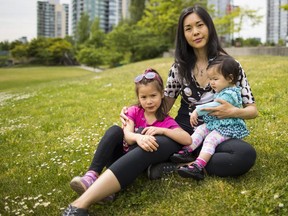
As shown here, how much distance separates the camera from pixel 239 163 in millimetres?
4078

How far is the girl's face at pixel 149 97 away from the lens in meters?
4.39

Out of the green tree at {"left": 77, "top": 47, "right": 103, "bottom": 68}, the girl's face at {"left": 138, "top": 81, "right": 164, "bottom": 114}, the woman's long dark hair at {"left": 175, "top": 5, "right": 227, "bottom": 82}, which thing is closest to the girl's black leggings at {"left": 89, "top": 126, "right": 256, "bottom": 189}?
the girl's face at {"left": 138, "top": 81, "right": 164, "bottom": 114}

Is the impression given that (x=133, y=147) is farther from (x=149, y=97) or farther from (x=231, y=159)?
(x=231, y=159)

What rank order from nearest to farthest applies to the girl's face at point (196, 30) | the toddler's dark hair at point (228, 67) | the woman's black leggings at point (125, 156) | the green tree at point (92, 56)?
the woman's black leggings at point (125, 156) < the toddler's dark hair at point (228, 67) < the girl's face at point (196, 30) < the green tree at point (92, 56)

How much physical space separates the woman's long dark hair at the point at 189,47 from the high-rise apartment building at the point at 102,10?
185880 mm

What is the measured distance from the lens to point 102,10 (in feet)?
621

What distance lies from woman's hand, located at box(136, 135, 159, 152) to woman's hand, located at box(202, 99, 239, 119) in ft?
2.64

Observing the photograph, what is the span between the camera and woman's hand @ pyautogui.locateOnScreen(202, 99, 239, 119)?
13.7 ft

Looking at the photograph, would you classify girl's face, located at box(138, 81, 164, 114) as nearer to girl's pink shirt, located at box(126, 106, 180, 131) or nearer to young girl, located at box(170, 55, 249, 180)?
girl's pink shirt, located at box(126, 106, 180, 131)

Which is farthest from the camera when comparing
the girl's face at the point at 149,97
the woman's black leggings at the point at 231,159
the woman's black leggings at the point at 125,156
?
the girl's face at the point at 149,97

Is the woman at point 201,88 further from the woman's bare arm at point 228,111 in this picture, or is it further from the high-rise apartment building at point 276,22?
the high-rise apartment building at point 276,22

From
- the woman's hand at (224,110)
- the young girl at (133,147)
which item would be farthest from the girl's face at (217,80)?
the young girl at (133,147)

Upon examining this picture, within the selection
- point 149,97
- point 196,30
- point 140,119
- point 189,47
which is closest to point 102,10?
point 189,47

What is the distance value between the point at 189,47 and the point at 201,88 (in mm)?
651
